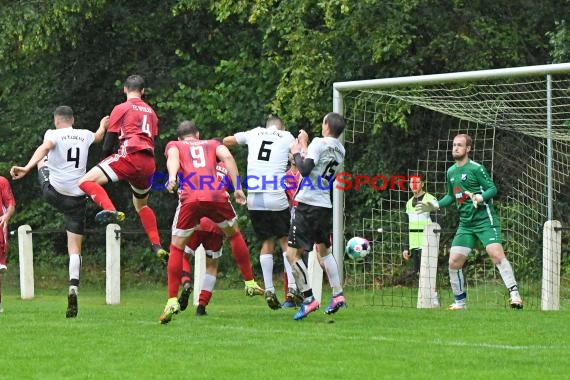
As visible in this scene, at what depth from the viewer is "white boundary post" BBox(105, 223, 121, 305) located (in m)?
18.1

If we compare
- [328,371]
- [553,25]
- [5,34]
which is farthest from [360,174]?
[328,371]

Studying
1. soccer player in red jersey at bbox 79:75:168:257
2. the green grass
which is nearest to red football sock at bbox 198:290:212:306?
the green grass

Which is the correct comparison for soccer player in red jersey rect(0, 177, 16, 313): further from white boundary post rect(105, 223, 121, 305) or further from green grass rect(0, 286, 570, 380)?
white boundary post rect(105, 223, 121, 305)

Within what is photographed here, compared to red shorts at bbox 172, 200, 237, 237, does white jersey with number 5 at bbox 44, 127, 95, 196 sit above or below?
above

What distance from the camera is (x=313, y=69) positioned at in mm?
22156

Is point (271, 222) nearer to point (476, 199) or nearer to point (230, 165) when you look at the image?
point (230, 165)

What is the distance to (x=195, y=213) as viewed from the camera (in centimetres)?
1266

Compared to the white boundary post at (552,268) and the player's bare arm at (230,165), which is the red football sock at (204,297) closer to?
the player's bare arm at (230,165)

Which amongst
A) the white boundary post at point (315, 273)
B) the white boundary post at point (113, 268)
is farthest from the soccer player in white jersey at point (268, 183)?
the white boundary post at point (113, 268)

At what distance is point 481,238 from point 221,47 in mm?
13895

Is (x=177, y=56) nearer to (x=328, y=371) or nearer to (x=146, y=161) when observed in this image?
(x=146, y=161)

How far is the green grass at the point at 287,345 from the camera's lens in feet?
29.2

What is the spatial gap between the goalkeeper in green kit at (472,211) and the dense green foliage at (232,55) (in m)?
6.73

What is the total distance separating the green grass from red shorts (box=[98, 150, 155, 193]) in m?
1.56
